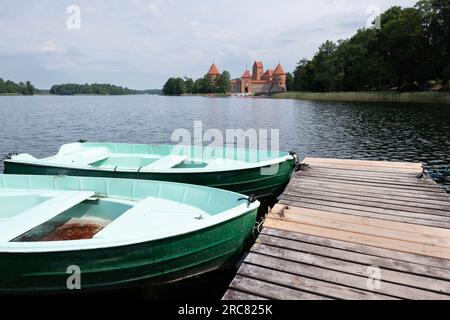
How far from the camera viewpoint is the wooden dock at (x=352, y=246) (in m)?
4.00

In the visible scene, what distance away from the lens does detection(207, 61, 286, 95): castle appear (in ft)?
438

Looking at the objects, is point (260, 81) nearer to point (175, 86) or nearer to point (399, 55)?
point (175, 86)

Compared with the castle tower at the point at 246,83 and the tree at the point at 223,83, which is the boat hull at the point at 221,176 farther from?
the tree at the point at 223,83

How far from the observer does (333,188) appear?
790cm

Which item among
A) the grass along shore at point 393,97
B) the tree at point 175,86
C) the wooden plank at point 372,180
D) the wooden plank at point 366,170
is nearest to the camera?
the wooden plank at point 372,180

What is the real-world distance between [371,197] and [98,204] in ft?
18.5

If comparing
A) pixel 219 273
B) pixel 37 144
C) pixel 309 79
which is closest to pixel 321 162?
pixel 219 273

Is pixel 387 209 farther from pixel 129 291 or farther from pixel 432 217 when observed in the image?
pixel 129 291

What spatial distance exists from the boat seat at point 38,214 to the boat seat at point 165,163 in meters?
2.15

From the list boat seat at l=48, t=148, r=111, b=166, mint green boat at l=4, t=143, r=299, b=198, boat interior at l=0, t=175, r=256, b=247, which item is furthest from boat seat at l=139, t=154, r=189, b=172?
boat seat at l=48, t=148, r=111, b=166

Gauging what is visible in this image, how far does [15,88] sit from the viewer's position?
161750 millimetres

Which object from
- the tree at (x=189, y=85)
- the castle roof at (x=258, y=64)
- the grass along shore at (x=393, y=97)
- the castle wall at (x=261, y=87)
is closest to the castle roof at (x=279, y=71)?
the castle wall at (x=261, y=87)
